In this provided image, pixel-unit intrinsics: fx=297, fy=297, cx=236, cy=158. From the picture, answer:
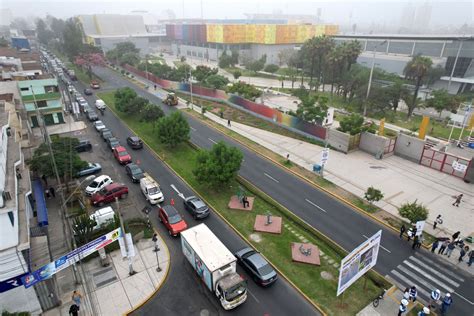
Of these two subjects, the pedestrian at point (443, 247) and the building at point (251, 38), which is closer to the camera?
the pedestrian at point (443, 247)

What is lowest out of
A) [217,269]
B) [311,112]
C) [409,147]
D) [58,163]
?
[409,147]

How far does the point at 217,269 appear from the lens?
63.6 ft

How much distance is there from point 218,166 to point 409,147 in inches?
1101

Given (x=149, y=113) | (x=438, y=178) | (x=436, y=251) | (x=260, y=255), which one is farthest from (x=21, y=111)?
(x=438, y=178)

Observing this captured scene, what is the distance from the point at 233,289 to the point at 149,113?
38.2 metres

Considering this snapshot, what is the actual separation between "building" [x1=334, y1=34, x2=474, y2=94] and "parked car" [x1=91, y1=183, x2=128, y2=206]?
210 feet

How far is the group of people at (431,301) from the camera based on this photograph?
18.8 metres

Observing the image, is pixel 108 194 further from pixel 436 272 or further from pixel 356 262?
pixel 436 272

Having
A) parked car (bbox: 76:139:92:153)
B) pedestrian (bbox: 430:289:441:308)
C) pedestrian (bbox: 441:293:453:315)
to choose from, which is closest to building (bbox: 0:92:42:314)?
parked car (bbox: 76:139:92:153)

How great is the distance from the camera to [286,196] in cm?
3306

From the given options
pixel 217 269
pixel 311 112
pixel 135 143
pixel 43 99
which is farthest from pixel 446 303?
pixel 43 99

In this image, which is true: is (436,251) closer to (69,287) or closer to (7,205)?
(69,287)

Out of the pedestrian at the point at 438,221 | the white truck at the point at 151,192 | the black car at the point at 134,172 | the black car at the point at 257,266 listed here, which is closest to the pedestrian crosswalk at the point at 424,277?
the pedestrian at the point at 438,221

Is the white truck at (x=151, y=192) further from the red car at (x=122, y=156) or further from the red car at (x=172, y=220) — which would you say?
the red car at (x=122, y=156)
